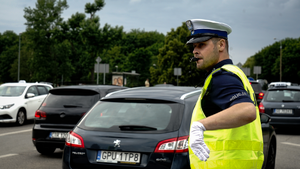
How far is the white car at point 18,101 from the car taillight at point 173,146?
11936 millimetres

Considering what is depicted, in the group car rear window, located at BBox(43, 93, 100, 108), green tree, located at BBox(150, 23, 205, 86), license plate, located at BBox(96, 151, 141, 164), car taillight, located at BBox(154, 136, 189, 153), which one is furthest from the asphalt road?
green tree, located at BBox(150, 23, 205, 86)

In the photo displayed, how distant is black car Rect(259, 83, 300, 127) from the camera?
39.6 feet

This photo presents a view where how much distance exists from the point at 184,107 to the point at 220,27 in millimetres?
2130

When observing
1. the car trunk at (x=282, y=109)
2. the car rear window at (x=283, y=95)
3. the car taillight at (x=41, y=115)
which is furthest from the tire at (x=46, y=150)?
the car rear window at (x=283, y=95)

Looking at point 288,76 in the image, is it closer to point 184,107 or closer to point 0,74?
point 0,74

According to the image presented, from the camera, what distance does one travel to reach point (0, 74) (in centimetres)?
9156

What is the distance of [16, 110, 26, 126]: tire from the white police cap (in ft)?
45.1

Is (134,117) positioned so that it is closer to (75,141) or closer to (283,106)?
(75,141)

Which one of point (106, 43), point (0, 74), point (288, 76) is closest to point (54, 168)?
point (106, 43)

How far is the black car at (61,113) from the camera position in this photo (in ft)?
25.7

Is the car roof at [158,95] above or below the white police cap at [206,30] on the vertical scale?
below

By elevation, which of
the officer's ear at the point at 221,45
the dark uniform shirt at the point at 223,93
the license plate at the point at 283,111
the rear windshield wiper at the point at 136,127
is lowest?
the license plate at the point at 283,111

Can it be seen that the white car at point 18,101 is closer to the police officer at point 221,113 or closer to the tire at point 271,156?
the tire at point 271,156

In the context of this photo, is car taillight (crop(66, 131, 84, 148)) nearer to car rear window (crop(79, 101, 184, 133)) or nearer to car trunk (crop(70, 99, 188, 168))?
car trunk (crop(70, 99, 188, 168))
